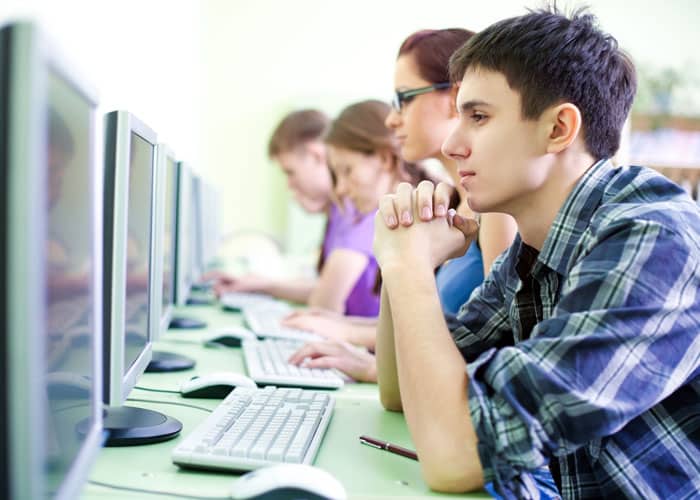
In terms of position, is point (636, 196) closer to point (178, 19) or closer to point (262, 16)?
point (178, 19)

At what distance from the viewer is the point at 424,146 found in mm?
1646

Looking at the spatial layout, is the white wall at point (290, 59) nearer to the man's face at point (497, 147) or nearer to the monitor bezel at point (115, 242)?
the man's face at point (497, 147)

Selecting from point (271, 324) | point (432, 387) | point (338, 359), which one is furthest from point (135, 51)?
point (432, 387)

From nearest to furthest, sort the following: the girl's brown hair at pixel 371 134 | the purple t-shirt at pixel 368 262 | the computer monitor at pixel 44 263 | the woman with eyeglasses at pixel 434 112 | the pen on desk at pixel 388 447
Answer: the computer monitor at pixel 44 263 < the pen on desk at pixel 388 447 < the woman with eyeglasses at pixel 434 112 < the girl's brown hair at pixel 371 134 < the purple t-shirt at pixel 368 262

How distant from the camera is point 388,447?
3.16 ft

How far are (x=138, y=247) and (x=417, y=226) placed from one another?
385 millimetres

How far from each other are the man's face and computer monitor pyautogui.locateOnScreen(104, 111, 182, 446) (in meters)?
0.40

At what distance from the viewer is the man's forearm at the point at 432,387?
81 cm

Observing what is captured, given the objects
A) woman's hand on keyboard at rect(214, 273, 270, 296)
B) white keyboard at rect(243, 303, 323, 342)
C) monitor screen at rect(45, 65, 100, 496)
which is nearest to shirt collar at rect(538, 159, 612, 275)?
monitor screen at rect(45, 65, 100, 496)

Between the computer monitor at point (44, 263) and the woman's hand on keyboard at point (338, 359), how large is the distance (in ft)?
2.53

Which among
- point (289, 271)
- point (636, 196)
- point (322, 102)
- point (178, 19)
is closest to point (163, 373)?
point (636, 196)

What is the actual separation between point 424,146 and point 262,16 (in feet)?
12.9

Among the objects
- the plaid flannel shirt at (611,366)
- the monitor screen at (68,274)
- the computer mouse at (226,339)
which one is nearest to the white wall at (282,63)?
the computer mouse at (226,339)

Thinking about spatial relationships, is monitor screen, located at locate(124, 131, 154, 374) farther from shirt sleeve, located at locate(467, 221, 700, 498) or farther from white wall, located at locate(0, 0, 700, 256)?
white wall, located at locate(0, 0, 700, 256)
